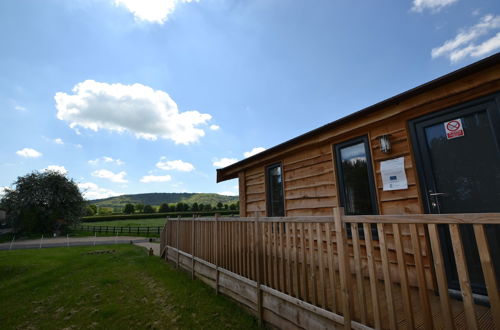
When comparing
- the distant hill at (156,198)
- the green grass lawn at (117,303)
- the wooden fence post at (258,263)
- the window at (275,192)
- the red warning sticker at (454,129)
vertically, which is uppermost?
the distant hill at (156,198)

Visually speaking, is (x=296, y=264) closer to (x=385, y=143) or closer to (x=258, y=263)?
(x=258, y=263)

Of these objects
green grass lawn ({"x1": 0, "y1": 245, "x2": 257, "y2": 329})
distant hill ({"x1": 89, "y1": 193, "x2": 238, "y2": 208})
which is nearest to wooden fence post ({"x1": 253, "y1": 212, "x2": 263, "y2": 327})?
green grass lawn ({"x1": 0, "y1": 245, "x2": 257, "y2": 329})

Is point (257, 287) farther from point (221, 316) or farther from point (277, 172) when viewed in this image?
point (277, 172)

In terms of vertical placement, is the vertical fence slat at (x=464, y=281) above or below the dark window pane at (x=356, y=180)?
below

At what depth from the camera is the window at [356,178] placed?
3721 mm

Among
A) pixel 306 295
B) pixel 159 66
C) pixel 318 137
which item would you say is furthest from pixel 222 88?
pixel 306 295

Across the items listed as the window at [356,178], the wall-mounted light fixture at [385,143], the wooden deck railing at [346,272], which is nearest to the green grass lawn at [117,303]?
the wooden deck railing at [346,272]

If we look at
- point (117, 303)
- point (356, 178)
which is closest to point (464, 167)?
point (356, 178)

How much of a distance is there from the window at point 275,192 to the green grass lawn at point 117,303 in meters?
2.43

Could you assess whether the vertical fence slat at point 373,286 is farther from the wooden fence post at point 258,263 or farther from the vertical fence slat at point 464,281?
the wooden fence post at point 258,263

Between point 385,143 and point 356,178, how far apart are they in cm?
81

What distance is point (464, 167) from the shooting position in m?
2.69

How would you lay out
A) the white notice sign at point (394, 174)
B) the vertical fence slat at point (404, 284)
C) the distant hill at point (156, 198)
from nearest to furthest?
the vertical fence slat at point (404, 284)
the white notice sign at point (394, 174)
the distant hill at point (156, 198)

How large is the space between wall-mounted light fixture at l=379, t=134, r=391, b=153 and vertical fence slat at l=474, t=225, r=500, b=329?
2.40m
